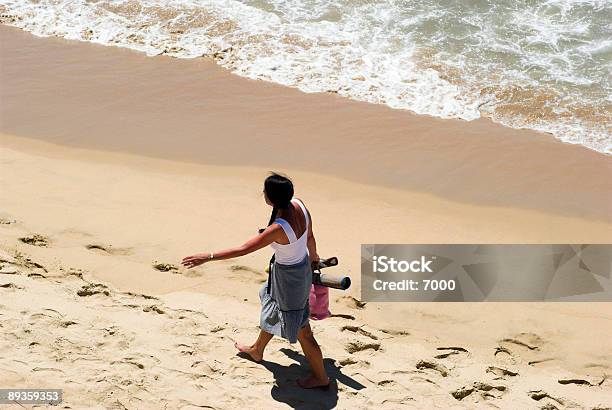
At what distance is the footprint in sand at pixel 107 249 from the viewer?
5.90 meters

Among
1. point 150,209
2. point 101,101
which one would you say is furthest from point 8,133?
→ point 150,209

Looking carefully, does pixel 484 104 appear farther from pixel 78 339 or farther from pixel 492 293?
pixel 78 339

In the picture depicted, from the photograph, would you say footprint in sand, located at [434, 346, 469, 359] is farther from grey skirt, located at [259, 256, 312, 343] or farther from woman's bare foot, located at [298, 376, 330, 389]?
grey skirt, located at [259, 256, 312, 343]

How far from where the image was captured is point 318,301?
4.49 m

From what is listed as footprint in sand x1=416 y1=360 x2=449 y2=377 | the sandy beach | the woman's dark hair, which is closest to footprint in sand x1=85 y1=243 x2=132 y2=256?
the sandy beach

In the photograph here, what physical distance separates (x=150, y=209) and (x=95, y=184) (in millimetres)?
787

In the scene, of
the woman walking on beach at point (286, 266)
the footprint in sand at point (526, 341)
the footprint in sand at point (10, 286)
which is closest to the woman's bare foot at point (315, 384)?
the woman walking on beach at point (286, 266)

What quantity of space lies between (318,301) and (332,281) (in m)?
0.30

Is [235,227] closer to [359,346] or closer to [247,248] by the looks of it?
[359,346]

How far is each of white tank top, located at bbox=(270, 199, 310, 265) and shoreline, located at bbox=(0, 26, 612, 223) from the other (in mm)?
3277

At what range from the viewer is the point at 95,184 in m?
6.97

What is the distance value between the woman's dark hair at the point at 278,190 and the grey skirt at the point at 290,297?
394 millimetres

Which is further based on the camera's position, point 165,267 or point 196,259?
point 165,267

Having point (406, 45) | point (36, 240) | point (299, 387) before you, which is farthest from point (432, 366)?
point (406, 45)
